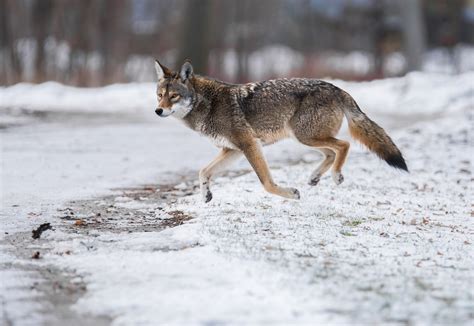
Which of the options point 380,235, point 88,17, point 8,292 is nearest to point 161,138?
point 380,235

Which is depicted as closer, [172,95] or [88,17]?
[172,95]

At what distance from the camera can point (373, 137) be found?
27.3 feet

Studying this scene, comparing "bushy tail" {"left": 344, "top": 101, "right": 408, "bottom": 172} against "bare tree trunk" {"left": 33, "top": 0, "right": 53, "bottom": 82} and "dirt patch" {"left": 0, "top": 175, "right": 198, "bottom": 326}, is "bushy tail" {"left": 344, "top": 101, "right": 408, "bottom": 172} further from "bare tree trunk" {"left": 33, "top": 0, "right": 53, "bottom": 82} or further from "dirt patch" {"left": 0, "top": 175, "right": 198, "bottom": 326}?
"bare tree trunk" {"left": 33, "top": 0, "right": 53, "bottom": 82}

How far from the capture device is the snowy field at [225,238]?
4.49 m

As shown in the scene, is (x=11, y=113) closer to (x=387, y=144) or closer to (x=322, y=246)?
(x=387, y=144)

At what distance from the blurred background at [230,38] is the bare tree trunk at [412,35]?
0.13 ft

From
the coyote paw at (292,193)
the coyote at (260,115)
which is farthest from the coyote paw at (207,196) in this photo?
the coyote paw at (292,193)

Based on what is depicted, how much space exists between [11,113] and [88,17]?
44.0 feet

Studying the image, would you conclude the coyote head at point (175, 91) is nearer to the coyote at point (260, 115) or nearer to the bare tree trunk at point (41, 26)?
the coyote at point (260, 115)

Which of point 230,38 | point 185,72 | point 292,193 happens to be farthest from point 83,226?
point 230,38

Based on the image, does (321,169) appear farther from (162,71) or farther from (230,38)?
(230,38)

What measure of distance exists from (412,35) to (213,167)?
2322 cm

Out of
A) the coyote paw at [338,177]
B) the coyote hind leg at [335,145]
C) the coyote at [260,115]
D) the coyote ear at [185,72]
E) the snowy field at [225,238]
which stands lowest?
the snowy field at [225,238]

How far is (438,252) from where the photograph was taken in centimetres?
588
